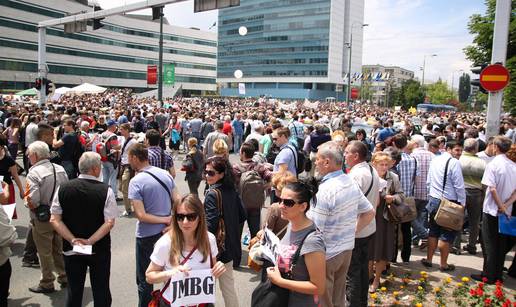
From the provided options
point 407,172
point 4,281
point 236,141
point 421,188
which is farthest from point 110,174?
point 236,141

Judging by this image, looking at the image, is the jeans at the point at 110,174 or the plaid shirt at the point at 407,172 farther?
the jeans at the point at 110,174

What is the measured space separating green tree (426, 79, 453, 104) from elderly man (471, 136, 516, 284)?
108 metres

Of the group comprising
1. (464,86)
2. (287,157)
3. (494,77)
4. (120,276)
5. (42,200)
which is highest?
(464,86)

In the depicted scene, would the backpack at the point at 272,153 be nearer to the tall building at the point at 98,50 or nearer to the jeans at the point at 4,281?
the jeans at the point at 4,281

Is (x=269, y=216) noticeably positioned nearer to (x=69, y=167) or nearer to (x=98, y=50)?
(x=69, y=167)

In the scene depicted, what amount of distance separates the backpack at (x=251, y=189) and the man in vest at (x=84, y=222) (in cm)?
243

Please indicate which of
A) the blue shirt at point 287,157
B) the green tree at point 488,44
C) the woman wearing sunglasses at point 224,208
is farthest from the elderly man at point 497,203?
the green tree at point 488,44

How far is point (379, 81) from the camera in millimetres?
84062

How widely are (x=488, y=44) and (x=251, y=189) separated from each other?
22.0m

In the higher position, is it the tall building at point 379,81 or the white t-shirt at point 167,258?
the tall building at point 379,81

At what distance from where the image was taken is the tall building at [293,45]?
12356cm

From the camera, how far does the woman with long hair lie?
18.5 feet

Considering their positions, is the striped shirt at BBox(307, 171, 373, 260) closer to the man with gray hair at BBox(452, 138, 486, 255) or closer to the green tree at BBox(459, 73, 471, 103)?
the man with gray hair at BBox(452, 138, 486, 255)

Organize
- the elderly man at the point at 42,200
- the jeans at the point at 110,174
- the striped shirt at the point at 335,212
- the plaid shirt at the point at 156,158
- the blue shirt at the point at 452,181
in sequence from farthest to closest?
the jeans at the point at 110,174 < the plaid shirt at the point at 156,158 < the blue shirt at the point at 452,181 < the elderly man at the point at 42,200 < the striped shirt at the point at 335,212
